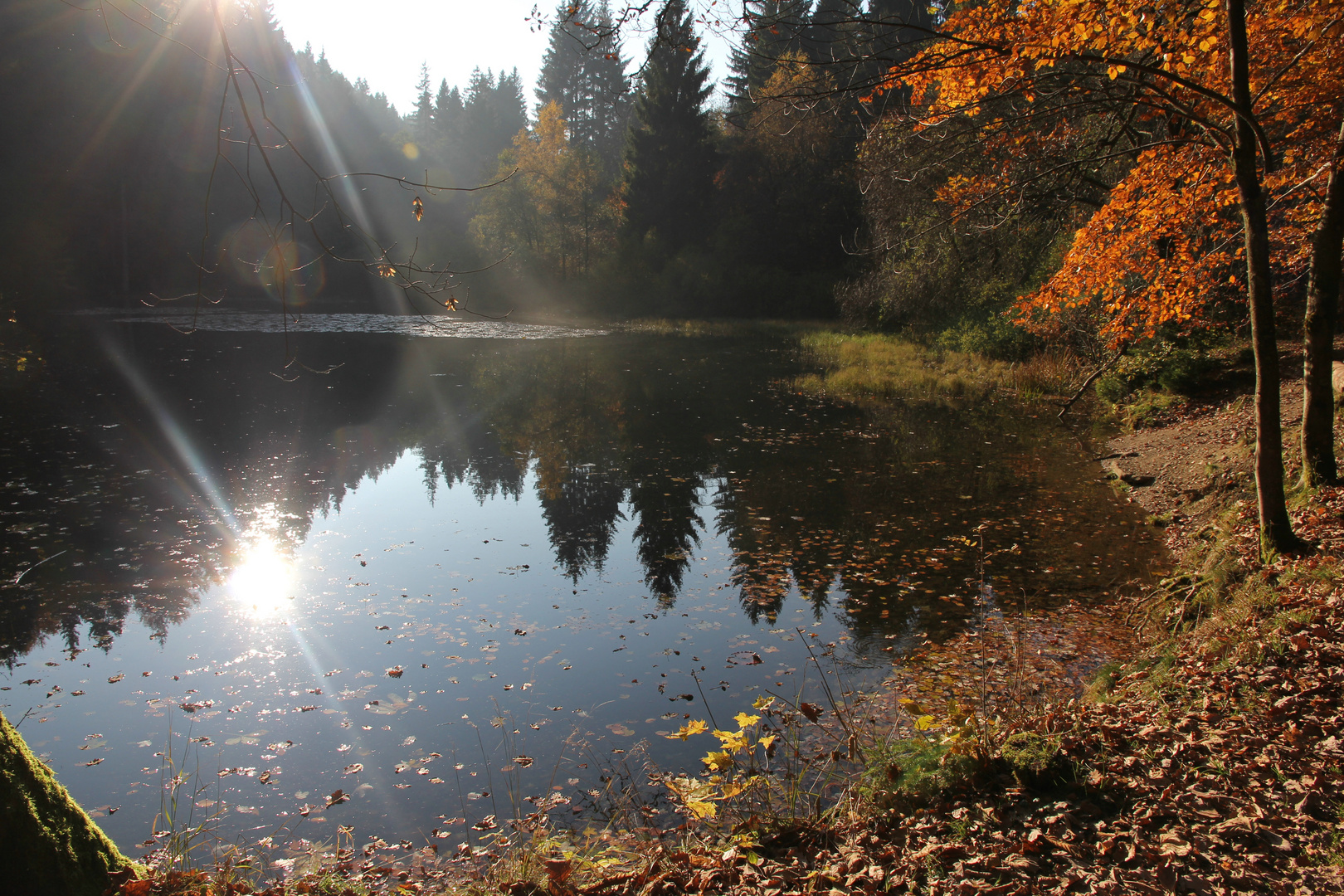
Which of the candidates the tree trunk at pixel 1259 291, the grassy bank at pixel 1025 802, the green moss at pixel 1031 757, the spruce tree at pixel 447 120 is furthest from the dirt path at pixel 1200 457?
the spruce tree at pixel 447 120

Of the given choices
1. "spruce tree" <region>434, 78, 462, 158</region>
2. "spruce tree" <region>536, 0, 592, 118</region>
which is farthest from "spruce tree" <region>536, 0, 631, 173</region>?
"spruce tree" <region>434, 78, 462, 158</region>

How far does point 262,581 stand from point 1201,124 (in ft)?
29.8

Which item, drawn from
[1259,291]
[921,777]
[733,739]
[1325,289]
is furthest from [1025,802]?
[1325,289]

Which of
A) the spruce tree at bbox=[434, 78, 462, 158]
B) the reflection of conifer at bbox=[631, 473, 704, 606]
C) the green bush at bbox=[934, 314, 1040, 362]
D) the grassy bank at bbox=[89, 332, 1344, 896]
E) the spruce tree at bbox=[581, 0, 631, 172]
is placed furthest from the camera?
the spruce tree at bbox=[434, 78, 462, 158]

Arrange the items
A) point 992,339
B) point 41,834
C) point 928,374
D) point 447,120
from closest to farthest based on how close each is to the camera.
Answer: point 41,834, point 928,374, point 992,339, point 447,120

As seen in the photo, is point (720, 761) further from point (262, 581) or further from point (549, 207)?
point (549, 207)

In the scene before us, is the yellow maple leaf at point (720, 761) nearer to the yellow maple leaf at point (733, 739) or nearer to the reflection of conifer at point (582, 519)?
the yellow maple leaf at point (733, 739)

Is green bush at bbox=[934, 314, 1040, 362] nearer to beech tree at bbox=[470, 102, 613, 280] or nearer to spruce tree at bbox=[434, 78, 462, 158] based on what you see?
beech tree at bbox=[470, 102, 613, 280]

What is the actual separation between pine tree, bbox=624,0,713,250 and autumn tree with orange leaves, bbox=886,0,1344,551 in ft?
114

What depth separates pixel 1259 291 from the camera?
5.10 metres

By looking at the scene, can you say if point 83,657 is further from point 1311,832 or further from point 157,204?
point 157,204

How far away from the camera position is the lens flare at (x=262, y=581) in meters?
7.39

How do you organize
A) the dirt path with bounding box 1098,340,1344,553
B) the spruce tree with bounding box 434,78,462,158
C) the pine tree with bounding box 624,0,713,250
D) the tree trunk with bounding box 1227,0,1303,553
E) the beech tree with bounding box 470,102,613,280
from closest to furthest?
1. the tree trunk with bounding box 1227,0,1303,553
2. the dirt path with bounding box 1098,340,1344,553
3. the pine tree with bounding box 624,0,713,250
4. the beech tree with bounding box 470,102,613,280
5. the spruce tree with bounding box 434,78,462,158

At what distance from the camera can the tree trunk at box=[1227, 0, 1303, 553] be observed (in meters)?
4.90
